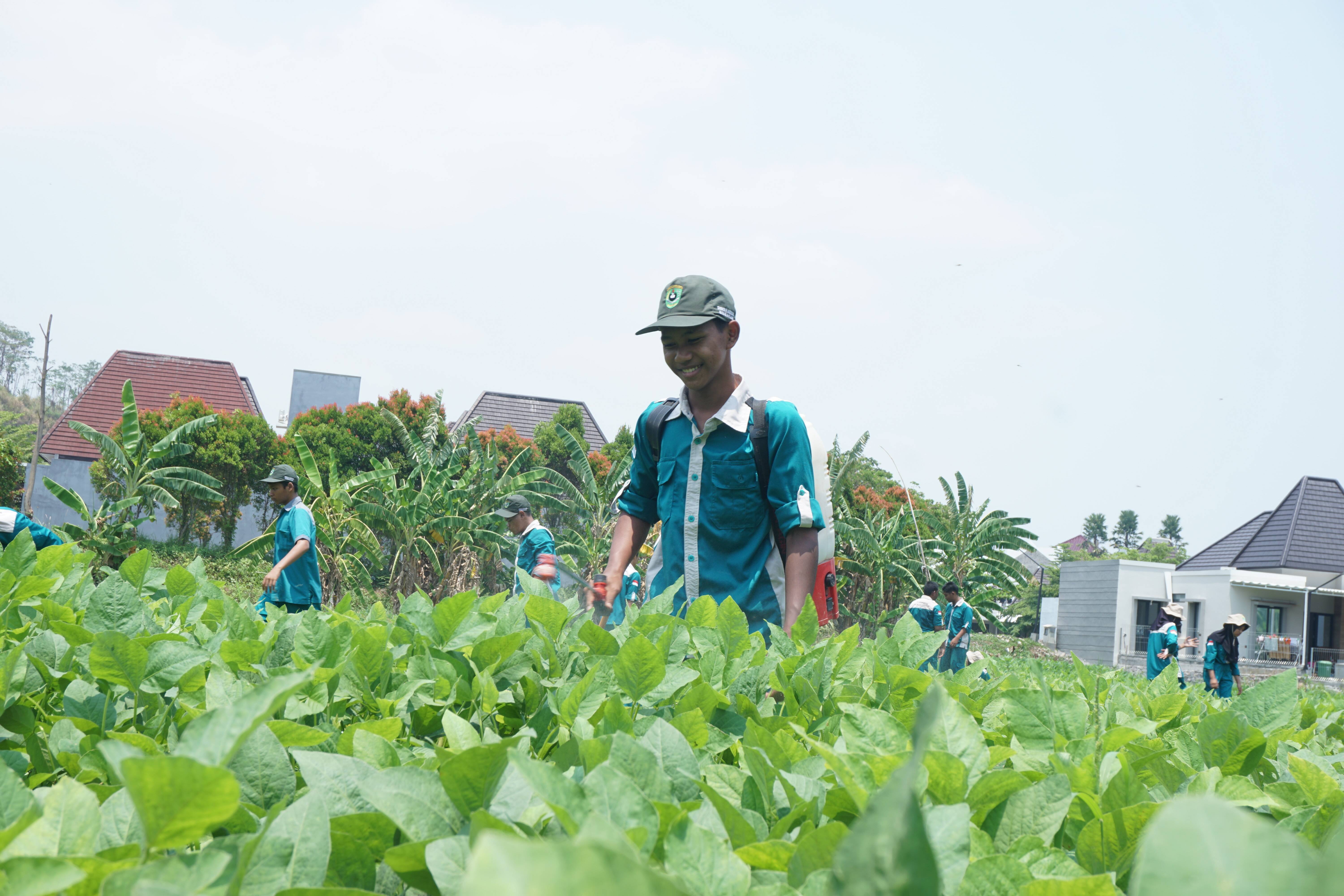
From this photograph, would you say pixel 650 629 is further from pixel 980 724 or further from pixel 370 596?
pixel 370 596

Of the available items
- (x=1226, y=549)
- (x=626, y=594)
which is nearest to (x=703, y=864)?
(x=626, y=594)

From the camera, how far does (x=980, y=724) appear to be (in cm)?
153

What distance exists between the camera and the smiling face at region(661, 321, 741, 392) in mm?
3346

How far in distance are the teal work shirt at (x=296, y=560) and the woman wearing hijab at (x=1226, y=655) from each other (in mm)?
11484

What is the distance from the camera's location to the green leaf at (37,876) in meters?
0.53

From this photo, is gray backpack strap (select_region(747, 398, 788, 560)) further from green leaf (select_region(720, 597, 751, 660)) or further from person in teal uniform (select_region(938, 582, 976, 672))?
person in teal uniform (select_region(938, 582, 976, 672))

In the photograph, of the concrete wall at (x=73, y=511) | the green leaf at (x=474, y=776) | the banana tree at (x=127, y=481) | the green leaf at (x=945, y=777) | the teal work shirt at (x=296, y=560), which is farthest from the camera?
the concrete wall at (x=73, y=511)

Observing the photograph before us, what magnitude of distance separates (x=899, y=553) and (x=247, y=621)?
21.9 m

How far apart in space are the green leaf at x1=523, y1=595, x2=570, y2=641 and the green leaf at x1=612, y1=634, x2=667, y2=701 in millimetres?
285

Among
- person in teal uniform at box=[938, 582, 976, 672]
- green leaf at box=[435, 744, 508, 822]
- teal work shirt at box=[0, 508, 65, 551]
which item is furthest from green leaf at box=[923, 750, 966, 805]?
person in teal uniform at box=[938, 582, 976, 672]

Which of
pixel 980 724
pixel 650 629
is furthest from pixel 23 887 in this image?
pixel 980 724

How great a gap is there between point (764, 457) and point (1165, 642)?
12985 millimetres

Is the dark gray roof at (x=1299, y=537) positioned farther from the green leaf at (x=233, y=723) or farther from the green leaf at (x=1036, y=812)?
the green leaf at (x=233, y=723)

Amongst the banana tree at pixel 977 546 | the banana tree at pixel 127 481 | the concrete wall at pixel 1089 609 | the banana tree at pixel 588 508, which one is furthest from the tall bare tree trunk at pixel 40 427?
the concrete wall at pixel 1089 609
